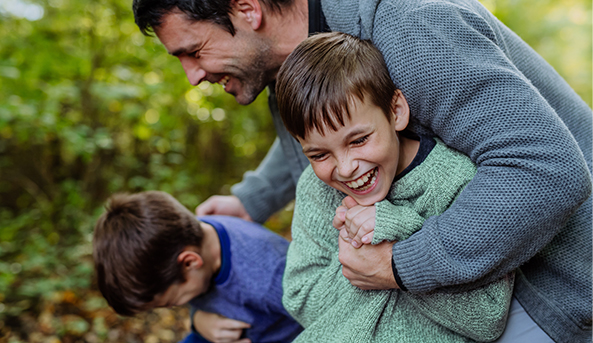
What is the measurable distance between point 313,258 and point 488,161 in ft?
2.27

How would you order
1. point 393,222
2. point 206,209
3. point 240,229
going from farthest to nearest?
point 206,209
point 240,229
point 393,222

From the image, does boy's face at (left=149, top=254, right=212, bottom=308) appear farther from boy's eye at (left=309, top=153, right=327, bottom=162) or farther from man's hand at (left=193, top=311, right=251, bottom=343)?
boy's eye at (left=309, top=153, right=327, bottom=162)

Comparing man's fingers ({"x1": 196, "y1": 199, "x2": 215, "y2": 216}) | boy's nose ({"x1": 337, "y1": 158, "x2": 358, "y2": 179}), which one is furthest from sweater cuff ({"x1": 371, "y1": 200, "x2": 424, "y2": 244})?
man's fingers ({"x1": 196, "y1": 199, "x2": 215, "y2": 216})

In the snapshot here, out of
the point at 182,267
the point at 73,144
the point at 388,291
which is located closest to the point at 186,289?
the point at 182,267

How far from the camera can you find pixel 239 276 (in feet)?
7.01

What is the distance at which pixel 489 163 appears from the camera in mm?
1188

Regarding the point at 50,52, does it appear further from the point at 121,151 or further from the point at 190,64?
the point at 190,64

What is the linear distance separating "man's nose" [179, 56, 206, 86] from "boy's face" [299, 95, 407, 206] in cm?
81

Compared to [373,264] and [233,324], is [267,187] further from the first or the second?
[373,264]

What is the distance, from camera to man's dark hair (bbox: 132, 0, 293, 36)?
1.72m

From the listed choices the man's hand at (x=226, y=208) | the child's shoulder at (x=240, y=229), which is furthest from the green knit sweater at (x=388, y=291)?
the man's hand at (x=226, y=208)

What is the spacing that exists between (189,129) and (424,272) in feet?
15.6

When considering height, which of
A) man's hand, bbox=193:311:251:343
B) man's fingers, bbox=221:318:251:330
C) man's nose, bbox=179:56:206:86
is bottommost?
man's hand, bbox=193:311:251:343

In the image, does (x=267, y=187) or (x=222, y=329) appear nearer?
(x=222, y=329)
